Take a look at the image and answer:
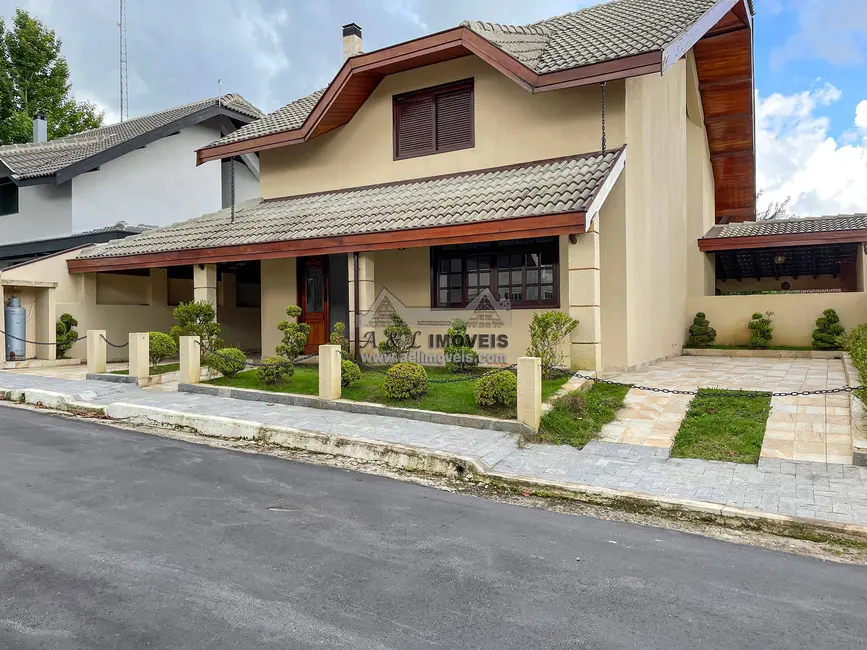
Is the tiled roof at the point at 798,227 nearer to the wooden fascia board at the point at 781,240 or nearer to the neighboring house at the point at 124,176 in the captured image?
the wooden fascia board at the point at 781,240

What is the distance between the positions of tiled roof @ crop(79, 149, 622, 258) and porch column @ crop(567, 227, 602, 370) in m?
0.85

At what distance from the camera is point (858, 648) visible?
10.1 feet

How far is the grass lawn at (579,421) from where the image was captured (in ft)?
24.2

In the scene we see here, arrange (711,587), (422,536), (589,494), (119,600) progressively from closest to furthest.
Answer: (119,600), (711,587), (422,536), (589,494)

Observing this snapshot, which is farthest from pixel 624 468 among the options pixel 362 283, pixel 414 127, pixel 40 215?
pixel 40 215

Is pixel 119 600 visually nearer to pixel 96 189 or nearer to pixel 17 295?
pixel 17 295

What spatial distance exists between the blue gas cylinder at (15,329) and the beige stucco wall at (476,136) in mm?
6655

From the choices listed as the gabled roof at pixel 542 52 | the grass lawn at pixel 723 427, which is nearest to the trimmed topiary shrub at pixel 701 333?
the gabled roof at pixel 542 52

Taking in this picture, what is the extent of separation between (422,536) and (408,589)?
91 cm

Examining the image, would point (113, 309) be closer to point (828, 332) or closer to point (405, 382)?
point (405, 382)

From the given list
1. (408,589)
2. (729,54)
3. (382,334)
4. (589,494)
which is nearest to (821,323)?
(729,54)

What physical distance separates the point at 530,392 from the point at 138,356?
822cm

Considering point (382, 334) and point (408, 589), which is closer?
point (408, 589)

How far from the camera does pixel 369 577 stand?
378 cm
